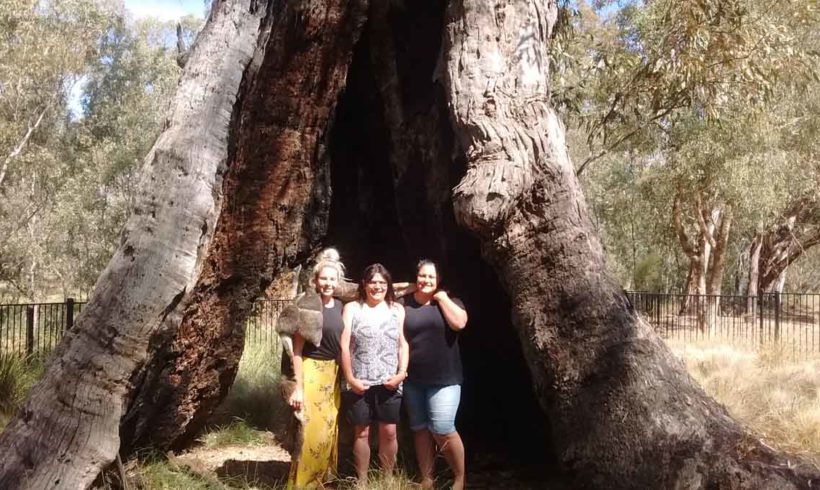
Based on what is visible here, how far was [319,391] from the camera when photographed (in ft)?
14.4

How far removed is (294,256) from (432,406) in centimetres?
174

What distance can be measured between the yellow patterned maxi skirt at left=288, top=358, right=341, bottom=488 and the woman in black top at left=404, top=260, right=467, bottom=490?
46 cm

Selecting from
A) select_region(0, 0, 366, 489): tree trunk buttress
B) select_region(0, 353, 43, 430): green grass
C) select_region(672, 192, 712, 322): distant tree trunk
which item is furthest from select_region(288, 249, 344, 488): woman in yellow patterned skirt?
select_region(672, 192, 712, 322): distant tree trunk

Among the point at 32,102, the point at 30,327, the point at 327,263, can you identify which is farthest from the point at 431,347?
the point at 32,102

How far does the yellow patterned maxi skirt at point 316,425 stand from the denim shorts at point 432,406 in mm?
454

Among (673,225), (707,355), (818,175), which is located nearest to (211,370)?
(707,355)

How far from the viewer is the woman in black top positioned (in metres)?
4.39

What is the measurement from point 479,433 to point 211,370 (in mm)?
2152

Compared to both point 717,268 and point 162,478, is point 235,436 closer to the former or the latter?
point 162,478

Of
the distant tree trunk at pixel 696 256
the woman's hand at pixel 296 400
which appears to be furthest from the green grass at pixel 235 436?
the distant tree trunk at pixel 696 256

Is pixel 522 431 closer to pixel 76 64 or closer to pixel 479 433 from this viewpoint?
pixel 479 433

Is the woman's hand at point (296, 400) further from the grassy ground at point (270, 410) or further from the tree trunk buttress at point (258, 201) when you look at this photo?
the tree trunk buttress at point (258, 201)

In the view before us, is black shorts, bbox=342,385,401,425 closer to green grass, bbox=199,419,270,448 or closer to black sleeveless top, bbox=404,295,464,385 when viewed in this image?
black sleeveless top, bbox=404,295,464,385

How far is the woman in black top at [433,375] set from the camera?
14.4 ft
